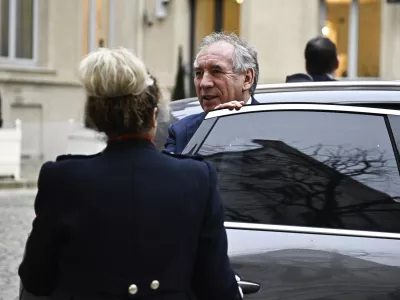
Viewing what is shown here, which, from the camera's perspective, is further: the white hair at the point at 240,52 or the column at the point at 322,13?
the column at the point at 322,13

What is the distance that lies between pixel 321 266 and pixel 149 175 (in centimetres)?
89

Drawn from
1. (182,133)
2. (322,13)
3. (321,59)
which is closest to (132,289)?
(182,133)

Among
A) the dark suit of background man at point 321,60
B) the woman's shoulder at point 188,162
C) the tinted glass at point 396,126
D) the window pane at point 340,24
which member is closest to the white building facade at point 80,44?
the window pane at point 340,24

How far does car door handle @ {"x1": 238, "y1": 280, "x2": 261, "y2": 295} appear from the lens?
3.14m

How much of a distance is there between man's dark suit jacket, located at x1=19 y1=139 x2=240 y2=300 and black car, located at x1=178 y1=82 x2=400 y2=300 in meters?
0.56

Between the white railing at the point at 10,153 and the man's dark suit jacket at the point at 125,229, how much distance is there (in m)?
13.0

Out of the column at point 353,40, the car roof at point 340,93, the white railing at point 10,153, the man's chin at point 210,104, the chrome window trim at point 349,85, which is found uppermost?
the column at point 353,40

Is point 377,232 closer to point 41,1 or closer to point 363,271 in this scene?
point 363,271

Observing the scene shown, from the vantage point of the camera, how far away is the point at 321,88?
400cm

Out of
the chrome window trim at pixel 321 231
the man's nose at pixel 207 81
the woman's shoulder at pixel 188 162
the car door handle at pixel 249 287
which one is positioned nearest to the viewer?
the woman's shoulder at pixel 188 162

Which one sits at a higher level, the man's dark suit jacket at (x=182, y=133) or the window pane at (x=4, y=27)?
the window pane at (x=4, y=27)

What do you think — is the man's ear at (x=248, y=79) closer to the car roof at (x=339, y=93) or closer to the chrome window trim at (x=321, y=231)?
the car roof at (x=339, y=93)

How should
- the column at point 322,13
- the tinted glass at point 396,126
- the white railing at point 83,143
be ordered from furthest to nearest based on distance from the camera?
1. the column at point 322,13
2. the white railing at point 83,143
3. the tinted glass at point 396,126

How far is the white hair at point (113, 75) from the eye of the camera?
2.56 meters
